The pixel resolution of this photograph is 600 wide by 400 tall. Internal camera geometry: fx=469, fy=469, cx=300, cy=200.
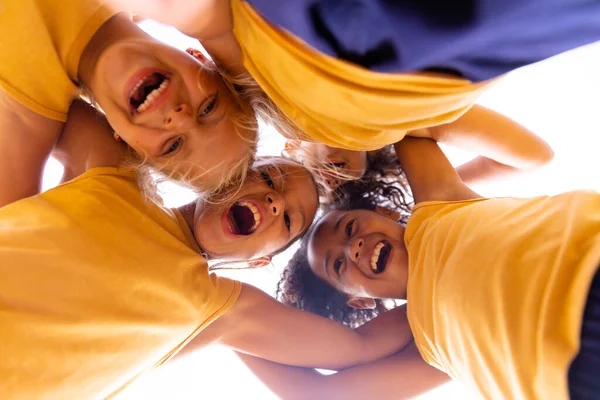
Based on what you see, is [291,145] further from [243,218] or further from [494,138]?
[494,138]

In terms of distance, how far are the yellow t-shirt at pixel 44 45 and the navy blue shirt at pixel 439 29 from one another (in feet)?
1.21

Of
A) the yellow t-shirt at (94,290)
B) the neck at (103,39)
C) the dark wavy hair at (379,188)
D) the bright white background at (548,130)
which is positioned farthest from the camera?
the bright white background at (548,130)

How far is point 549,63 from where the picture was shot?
3.75ft

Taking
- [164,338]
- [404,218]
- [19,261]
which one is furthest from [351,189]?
[19,261]

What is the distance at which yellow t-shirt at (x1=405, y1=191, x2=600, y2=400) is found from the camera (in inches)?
17.6

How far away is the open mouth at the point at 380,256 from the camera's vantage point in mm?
889

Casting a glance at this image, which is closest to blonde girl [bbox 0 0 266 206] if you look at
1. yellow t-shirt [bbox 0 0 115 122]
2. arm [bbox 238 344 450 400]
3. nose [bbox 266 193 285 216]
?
yellow t-shirt [bbox 0 0 115 122]

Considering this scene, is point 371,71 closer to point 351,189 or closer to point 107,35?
point 107,35

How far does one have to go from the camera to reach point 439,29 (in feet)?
1.38

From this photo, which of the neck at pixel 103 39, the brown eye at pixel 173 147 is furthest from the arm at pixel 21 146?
the brown eye at pixel 173 147

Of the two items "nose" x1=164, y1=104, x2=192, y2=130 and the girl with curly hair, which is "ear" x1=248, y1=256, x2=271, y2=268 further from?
"nose" x1=164, y1=104, x2=192, y2=130

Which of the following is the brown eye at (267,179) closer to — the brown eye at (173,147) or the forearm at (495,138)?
the brown eye at (173,147)

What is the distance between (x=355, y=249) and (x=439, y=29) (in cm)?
55

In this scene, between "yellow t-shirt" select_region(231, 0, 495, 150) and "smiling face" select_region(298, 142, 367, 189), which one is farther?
"smiling face" select_region(298, 142, 367, 189)
